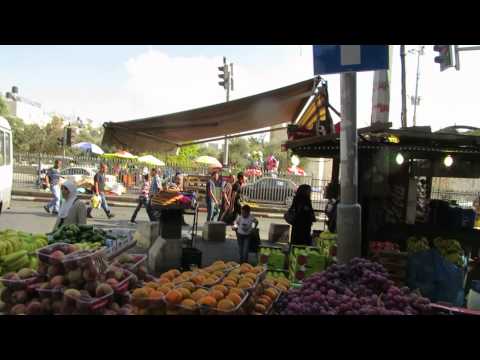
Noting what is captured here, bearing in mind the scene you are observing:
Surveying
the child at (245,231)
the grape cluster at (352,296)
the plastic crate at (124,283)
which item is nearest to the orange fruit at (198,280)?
the plastic crate at (124,283)

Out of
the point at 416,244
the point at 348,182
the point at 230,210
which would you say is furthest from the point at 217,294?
the point at 230,210

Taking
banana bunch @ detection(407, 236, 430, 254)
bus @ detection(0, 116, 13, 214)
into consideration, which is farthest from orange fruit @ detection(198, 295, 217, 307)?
bus @ detection(0, 116, 13, 214)

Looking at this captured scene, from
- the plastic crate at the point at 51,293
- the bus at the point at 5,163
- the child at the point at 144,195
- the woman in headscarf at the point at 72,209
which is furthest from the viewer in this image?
the child at the point at 144,195

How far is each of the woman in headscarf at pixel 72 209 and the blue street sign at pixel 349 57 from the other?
384 centimetres

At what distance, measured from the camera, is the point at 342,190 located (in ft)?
15.6

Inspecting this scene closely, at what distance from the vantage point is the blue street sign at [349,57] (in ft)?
13.1

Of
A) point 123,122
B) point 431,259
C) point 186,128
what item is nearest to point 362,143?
point 431,259

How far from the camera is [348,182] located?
15.4 ft

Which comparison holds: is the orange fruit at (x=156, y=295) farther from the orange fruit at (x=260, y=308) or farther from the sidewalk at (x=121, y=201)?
the sidewalk at (x=121, y=201)

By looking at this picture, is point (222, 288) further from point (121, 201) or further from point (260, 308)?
point (121, 201)

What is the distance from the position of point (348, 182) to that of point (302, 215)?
336 cm

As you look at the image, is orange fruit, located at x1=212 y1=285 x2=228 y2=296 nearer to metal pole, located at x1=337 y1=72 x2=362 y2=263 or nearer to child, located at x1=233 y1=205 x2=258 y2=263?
metal pole, located at x1=337 y1=72 x2=362 y2=263
